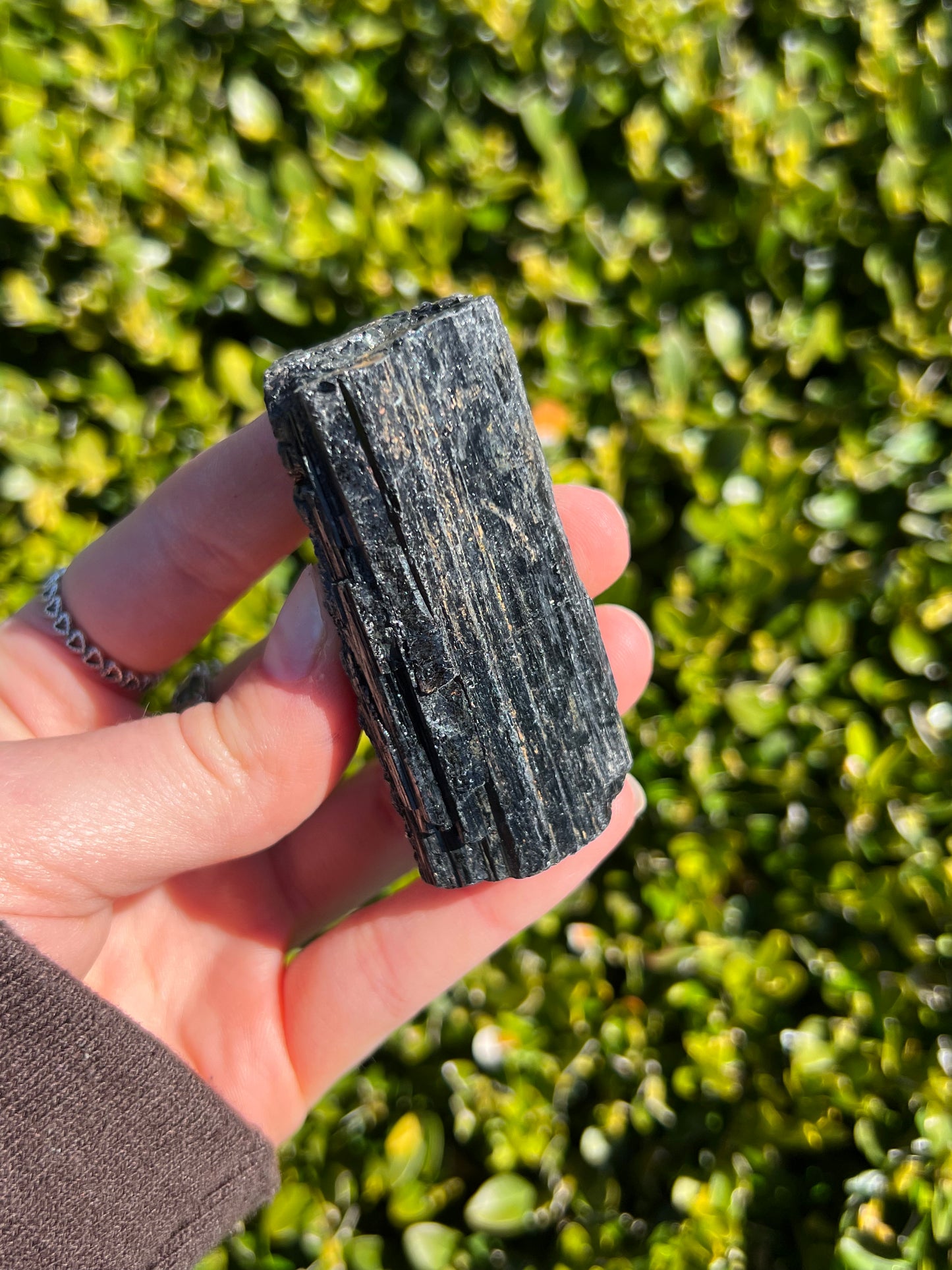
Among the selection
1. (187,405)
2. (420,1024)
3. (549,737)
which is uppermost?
(187,405)

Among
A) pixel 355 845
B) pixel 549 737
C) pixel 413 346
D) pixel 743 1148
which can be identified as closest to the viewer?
pixel 413 346

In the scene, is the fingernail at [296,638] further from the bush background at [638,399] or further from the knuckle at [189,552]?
the bush background at [638,399]

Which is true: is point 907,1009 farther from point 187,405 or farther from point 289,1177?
point 187,405

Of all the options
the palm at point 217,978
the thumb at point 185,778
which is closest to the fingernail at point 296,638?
the thumb at point 185,778

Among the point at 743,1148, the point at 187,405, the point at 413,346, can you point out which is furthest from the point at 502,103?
the point at 743,1148

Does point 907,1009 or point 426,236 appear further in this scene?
point 426,236
